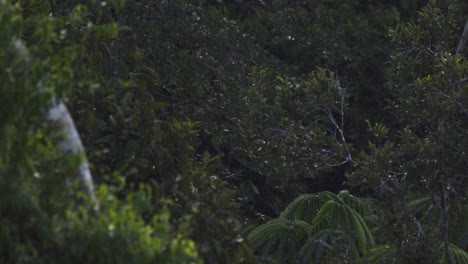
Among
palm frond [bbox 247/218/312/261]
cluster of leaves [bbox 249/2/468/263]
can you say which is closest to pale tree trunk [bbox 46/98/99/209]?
cluster of leaves [bbox 249/2/468/263]

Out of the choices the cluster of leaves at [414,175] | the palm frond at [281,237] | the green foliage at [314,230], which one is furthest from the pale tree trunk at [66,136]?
the palm frond at [281,237]

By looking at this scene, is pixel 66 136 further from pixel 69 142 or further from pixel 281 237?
pixel 281 237

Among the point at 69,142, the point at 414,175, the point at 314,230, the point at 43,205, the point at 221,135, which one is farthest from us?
the point at 221,135

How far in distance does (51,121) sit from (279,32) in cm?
608

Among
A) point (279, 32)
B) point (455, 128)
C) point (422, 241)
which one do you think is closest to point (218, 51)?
point (279, 32)

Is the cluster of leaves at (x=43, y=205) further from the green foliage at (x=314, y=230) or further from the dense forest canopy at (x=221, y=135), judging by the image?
the green foliage at (x=314, y=230)

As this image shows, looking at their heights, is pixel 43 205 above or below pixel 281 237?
above

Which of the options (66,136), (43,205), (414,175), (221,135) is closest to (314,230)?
(414,175)

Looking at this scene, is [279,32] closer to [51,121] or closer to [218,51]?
[218,51]

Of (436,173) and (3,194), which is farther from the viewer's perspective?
(436,173)

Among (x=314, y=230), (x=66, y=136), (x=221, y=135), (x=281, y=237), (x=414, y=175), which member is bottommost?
(x=281, y=237)

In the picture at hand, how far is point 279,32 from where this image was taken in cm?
1009

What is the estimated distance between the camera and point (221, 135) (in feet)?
28.5

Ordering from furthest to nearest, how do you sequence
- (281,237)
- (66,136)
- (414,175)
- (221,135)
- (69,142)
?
1. (221,135)
2. (281,237)
3. (414,175)
4. (69,142)
5. (66,136)
